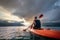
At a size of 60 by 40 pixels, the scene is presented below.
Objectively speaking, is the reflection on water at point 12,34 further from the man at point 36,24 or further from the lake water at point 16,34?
the man at point 36,24

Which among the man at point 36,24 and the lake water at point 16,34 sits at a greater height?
the man at point 36,24

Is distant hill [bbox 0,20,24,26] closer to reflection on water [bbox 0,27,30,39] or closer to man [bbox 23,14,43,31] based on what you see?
reflection on water [bbox 0,27,30,39]

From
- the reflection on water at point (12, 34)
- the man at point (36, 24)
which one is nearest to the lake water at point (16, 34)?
the reflection on water at point (12, 34)

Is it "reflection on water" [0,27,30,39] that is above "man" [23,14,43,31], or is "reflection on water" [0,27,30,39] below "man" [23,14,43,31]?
below

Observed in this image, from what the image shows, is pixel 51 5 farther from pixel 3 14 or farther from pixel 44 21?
pixel 3 14

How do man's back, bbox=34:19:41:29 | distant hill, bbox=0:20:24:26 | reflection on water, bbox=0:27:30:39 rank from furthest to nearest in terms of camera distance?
reflection on water, bbox=0:27:30:39 → man's back, bbox=34:19:41:29 → distant hill, bbox=0:20:24:26

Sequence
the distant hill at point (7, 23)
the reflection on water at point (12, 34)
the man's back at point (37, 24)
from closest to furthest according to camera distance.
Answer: the distant hill at point (7, 23), the man's back at point (37, 24), the reflection on water at point (12, 34)

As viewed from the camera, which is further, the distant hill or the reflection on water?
the reflection on water

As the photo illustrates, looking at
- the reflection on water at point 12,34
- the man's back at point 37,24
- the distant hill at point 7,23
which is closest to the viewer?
the distant hill at point 7,23

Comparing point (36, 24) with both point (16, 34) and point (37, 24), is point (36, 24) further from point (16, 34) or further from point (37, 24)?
point (16, 34)

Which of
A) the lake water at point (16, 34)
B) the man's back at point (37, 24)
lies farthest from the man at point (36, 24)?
the lake water at point (16, 34)

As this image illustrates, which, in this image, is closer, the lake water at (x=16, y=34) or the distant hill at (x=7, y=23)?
the distant hill at (x=7, y=23)

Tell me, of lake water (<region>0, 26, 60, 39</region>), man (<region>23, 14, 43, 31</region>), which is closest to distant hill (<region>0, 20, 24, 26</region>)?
lake water (<region>0, 26, 60, 39</region>)

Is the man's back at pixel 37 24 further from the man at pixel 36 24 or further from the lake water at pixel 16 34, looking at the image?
the lake water at pixel 16 34
